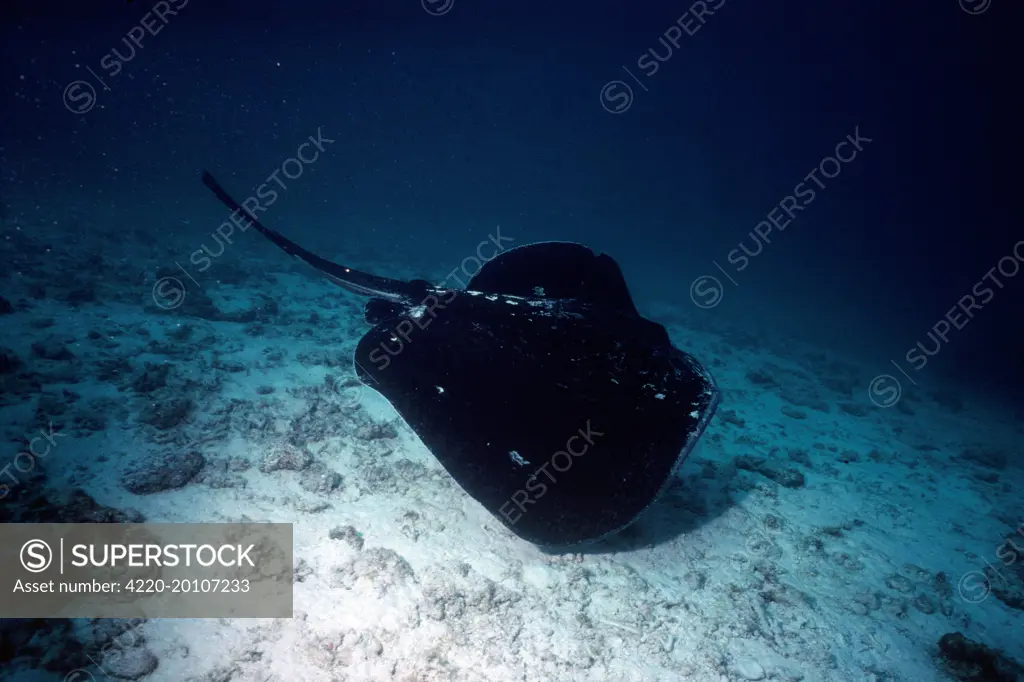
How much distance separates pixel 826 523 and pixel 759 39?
51058 mm

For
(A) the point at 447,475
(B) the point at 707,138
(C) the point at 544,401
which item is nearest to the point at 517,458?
(C) the point at 544,401

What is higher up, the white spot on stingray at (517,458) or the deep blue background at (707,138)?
the deep blue background at (707,138)

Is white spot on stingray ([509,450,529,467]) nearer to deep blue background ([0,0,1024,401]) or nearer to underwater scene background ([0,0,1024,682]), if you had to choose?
underwater scene background ([0,0,1024,682])

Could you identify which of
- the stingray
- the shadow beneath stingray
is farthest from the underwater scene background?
the stingray

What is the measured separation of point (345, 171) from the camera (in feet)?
279

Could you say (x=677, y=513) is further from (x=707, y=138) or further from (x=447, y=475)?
(x=707, y=138)

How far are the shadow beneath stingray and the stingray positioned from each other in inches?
37.7

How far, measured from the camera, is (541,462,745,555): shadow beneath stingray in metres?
4.13

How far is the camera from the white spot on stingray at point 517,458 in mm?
3043

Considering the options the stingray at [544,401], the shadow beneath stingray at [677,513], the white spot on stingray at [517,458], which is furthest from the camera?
the shadow beneath stingray at [677,513]

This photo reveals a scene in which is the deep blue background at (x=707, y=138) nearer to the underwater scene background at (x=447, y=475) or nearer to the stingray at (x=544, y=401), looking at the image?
the underwater scene background at (x=447, y=475)

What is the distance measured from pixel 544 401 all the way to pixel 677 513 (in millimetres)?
2630

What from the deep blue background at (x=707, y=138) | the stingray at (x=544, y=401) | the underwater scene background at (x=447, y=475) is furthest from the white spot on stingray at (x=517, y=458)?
the deep blue background at (x=707, y=138)

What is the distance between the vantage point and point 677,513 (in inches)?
187
